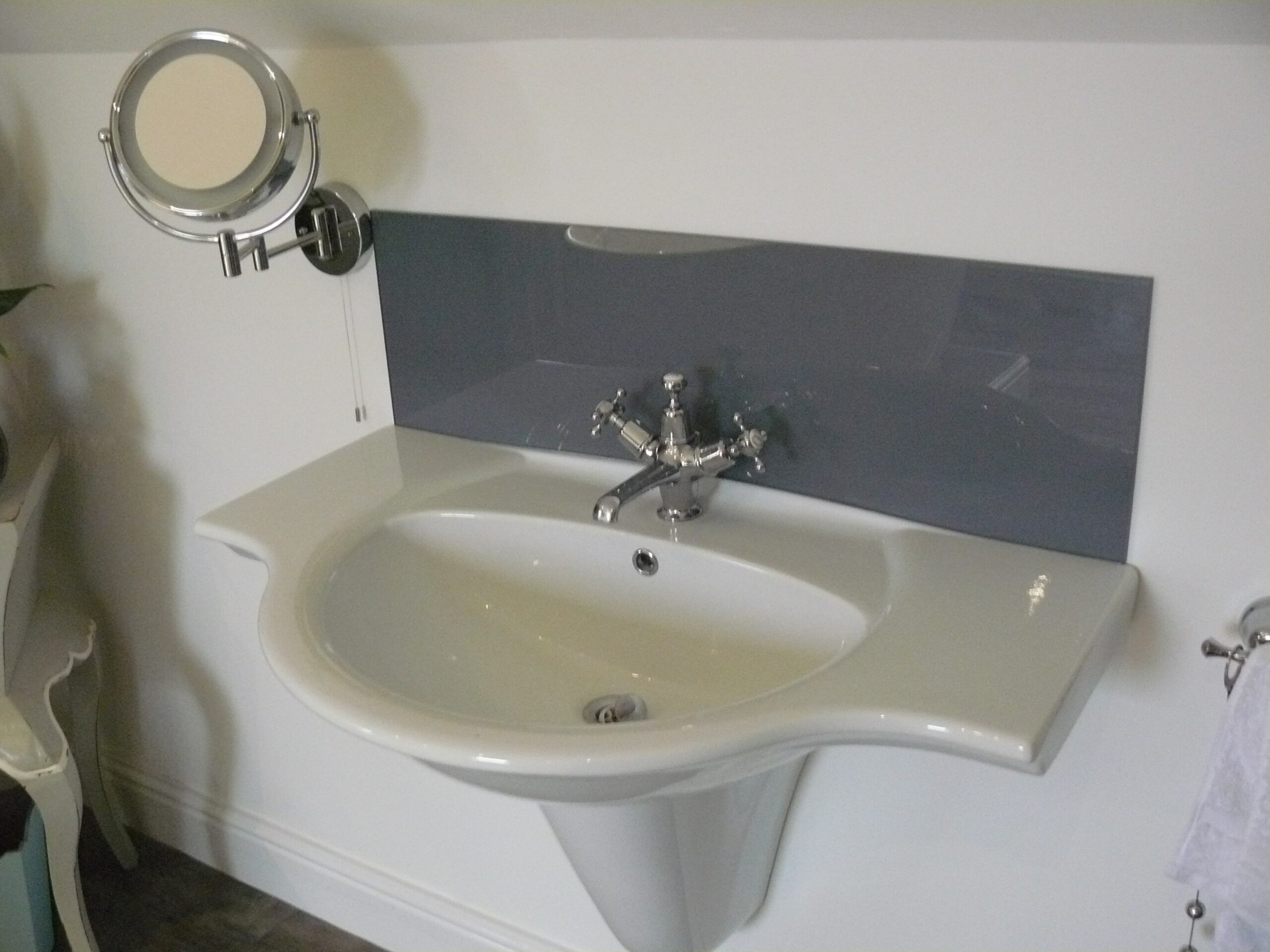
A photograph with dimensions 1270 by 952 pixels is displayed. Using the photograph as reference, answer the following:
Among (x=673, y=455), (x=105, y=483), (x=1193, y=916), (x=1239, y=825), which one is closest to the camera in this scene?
(x=1239, y=825)

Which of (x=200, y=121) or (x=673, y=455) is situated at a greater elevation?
(x=200, y=121)

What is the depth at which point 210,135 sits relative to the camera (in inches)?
48.0

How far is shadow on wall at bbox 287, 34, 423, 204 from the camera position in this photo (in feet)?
4.16

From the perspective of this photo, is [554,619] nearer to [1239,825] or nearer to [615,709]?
[615,709]

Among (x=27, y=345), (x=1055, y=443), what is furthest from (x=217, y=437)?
(x=1055, y=443)

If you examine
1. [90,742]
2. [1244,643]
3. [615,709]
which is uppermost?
[1244,643]

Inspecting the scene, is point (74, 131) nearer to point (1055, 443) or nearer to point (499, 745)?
point (499, 745)

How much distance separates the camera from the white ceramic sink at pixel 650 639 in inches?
33.8

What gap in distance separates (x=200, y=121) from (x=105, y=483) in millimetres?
750

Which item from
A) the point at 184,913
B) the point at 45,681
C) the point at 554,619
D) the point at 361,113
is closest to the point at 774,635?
the point at 554,619

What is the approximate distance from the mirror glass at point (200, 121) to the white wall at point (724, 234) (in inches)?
5.0

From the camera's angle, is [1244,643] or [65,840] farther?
[65,840]

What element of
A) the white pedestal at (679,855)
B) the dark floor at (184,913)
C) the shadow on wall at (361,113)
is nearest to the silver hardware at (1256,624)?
the white pedestal at (679,855)

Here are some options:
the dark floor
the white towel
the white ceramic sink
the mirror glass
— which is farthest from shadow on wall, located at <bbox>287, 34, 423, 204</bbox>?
the dark floor
